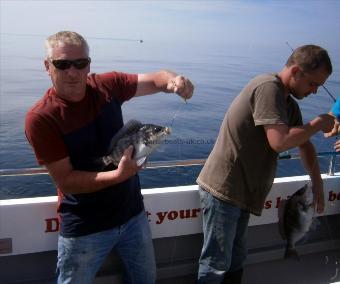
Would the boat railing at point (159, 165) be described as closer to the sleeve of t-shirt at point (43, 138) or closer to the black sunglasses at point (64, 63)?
the sleeve of t-shirt at point (43, 138)

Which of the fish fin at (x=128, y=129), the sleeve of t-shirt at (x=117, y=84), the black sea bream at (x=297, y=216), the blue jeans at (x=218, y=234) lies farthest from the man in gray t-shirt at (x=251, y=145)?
the fish fin at (x=128, y=129)

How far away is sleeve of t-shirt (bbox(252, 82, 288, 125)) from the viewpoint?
101 inches

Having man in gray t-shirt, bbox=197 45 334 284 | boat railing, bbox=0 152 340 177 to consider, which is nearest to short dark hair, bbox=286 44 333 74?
man in gray t-shirt, bbox=197 45 334 284

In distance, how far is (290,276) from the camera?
13.0ft

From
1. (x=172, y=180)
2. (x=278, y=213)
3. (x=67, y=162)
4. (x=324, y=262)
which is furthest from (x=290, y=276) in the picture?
(x=172, y=180)

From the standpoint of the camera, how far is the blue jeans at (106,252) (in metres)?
2.46

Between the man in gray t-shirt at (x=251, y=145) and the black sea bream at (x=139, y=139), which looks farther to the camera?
the man in gray t-shirt at (x=251, y=145)

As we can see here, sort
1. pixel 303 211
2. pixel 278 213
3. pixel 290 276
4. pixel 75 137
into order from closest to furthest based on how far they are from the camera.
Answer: pixel 75 137 → pixel 303 211 → pixel 278 213 → pixel 290 276

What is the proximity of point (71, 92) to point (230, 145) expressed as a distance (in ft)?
3.75

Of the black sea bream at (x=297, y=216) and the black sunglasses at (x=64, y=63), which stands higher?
the black sunglasses at (x=64, y=63)

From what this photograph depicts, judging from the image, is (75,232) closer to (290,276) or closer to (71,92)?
(71,92)

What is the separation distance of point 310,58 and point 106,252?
181 centimetres

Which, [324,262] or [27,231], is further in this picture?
[324,262]

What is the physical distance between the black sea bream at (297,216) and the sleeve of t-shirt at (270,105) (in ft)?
3.27
